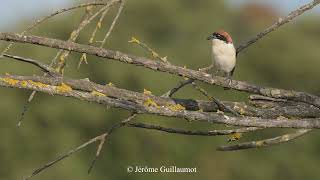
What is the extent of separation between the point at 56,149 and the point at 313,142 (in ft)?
21.0

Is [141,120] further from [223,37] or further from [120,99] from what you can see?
[120,99]

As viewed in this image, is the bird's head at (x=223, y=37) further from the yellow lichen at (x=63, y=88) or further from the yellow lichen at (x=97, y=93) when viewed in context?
the yellow lichen at (x=63, y=88)

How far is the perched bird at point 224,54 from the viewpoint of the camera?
556cm

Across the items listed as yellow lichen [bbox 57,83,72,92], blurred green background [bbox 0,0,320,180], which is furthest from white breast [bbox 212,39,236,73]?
blurred green background [bbox 0,0,320,180]

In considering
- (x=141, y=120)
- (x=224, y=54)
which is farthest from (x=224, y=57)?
(x=141, y=120)

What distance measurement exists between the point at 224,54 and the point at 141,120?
13.9m

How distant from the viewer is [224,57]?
5578 mm

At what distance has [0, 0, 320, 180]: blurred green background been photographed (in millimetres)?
19156

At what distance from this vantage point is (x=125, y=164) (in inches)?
778

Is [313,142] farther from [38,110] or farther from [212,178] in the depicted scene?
[38,110]

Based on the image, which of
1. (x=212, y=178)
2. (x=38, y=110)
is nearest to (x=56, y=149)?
(x=38, y=110)

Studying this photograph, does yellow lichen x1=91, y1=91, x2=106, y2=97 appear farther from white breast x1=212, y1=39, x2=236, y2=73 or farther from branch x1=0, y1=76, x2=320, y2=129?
white breast x1=212, y1=39, x2=236, y2=73

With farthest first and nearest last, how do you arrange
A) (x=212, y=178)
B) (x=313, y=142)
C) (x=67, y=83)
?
1. (x=212, y=178)
2. (x=313, y=142)
3. (x=67, y=83)

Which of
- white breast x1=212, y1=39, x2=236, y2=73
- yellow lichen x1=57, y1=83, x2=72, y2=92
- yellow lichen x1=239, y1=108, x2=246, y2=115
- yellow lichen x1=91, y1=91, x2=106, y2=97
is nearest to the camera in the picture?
yellow lichen x1=57, y1=83, x2=72, y2=92
